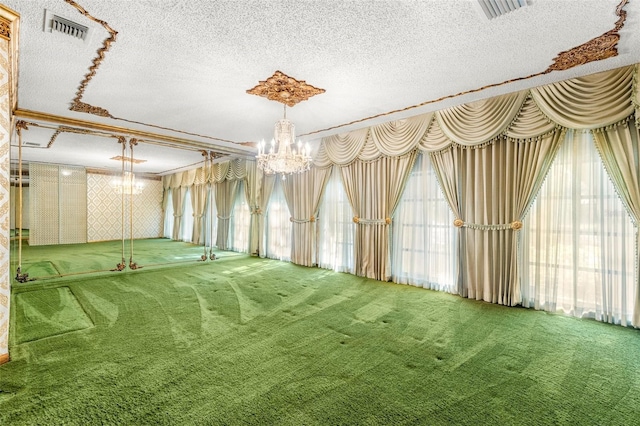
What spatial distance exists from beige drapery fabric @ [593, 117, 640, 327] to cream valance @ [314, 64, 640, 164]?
0.14m

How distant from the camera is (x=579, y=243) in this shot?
11.1 feet

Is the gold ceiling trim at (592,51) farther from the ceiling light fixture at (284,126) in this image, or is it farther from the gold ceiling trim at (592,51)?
the ceiling light fixture at (284,126)

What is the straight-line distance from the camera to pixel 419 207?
475cm

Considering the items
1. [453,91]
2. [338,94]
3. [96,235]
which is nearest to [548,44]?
[453,91]

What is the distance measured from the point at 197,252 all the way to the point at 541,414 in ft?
25.6

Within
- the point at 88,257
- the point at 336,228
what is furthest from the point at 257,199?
the point at 88,257

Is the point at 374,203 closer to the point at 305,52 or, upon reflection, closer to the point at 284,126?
the point at 284,126

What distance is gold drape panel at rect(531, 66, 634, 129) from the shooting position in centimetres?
303

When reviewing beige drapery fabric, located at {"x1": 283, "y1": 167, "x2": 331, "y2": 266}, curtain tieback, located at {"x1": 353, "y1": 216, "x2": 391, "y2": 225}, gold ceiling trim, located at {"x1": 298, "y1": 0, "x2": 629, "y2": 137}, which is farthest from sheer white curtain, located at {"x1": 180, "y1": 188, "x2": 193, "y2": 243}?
gold ceiling trim, located at {"x1": 298, "y1": 0, "x2": 629, "y2": 137}

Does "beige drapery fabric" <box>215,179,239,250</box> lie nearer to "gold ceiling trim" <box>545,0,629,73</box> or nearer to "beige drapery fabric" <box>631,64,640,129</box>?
"gold ceiling trim" <box>545,0,629,73</box>

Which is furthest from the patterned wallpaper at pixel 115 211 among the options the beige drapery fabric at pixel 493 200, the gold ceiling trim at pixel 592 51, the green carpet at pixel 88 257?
the gold ceiling trim at pixel 592 51

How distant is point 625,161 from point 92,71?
5692 millimetres

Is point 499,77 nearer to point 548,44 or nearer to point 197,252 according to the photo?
point 548,44

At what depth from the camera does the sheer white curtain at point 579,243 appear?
317cm
